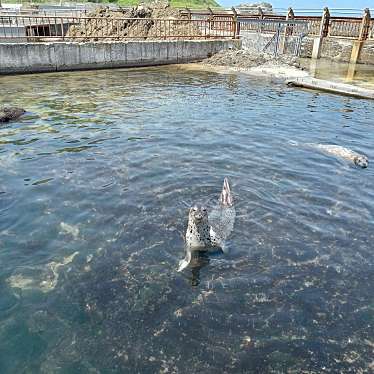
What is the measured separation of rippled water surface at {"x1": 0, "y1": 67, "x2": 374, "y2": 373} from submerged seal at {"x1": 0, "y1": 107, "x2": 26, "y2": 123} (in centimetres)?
40

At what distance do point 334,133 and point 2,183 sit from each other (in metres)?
13.4

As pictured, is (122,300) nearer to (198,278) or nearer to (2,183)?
(198,278)

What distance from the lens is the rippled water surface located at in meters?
6.14

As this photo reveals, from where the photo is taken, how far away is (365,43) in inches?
1393

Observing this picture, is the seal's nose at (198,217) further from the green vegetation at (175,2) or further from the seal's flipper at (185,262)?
the green vegetation at (175,2)

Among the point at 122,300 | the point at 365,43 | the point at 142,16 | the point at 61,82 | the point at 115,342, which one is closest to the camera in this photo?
the point at 115,342

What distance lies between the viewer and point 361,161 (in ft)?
43.0

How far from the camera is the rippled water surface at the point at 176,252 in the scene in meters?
6.14

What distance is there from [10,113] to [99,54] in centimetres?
1543

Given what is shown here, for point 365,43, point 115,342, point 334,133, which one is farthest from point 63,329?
point 365,43

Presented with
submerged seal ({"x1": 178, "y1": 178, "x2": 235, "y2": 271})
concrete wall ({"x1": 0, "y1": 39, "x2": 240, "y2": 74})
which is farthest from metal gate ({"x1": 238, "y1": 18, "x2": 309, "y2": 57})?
submerged seal ({"x1": 178, "y1": 178, "x2": 235, "y2": 271})

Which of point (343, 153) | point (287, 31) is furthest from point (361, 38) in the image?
point (343, 153)

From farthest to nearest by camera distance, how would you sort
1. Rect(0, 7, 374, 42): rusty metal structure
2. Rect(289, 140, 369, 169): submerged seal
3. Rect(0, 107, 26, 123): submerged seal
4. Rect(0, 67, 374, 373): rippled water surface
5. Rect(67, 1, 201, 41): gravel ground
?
Rect(67, 1, 201, 41): gravel ground, Rect(0, 7, 374, 42): rusty metal structure, Rect(0, 107, 26, 123): submerged seal, Rect(289, 140, 369, 169): submerged seal, Rect(0, 67, 374, 373): rippled water surface

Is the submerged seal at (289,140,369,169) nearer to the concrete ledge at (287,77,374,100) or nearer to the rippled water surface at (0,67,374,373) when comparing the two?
the rippled water surface at (0,67,374,373)
